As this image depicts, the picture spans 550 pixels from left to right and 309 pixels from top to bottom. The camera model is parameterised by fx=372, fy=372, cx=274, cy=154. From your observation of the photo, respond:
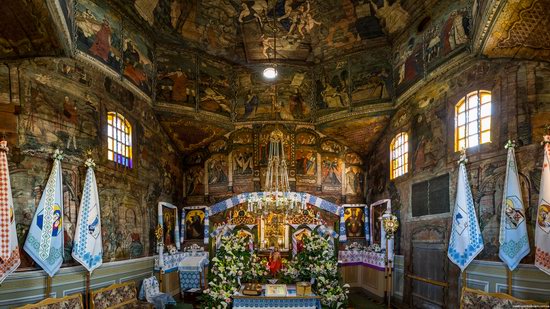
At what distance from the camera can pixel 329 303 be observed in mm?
8742

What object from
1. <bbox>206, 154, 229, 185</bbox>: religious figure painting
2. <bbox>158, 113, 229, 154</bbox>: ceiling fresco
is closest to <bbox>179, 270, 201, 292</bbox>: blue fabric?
<bbox>206, 154, 229, 185</bbox>: religious figure painting

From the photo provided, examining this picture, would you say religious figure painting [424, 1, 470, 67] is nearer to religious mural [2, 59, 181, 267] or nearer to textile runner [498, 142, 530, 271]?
textile runner [498, 142, 530, 271]

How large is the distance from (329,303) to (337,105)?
9235 mm

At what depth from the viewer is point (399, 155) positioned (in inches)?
559

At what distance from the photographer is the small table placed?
792 centimetres

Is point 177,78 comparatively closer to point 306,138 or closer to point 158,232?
point 158,232

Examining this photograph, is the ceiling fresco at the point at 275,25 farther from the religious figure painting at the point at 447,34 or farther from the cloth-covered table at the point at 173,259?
the cloth-covered table at the point at 173,259

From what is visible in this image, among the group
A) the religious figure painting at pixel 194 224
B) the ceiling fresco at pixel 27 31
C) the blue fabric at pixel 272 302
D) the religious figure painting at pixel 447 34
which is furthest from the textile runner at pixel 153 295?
the religious figure painting at pixel 447 34

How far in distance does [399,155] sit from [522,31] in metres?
6.85

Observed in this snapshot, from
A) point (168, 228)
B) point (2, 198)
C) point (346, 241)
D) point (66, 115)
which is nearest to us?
point (2, 198)

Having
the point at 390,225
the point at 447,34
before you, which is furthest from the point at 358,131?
the point at 447,34

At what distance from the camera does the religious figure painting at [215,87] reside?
15.6 metres

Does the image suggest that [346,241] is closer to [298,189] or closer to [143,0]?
[298,189]

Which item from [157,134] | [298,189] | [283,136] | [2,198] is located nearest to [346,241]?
[298,189]
